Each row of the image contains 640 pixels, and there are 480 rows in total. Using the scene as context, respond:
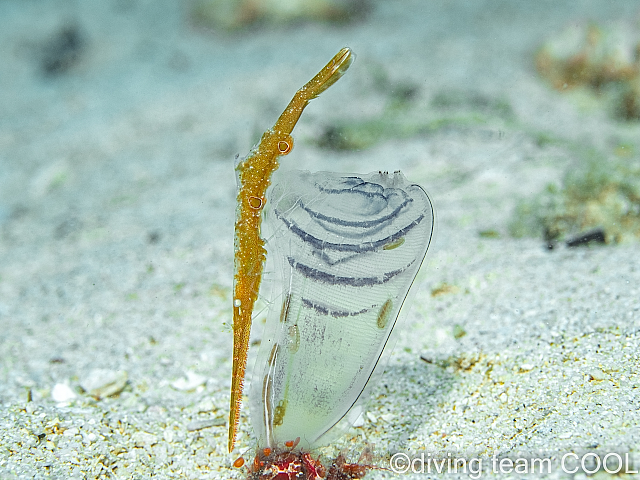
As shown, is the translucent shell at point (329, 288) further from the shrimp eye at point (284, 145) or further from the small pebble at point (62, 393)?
the small pebble at point (62, 393)

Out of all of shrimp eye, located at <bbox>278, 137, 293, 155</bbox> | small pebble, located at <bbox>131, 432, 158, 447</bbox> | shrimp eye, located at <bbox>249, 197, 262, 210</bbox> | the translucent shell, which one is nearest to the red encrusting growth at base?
the translucent shell

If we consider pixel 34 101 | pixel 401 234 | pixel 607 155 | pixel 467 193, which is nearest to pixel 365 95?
pixel 467 193

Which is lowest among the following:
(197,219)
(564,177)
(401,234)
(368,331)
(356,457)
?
(197,219)

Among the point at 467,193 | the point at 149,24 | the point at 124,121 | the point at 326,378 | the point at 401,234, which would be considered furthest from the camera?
the point at 149,24

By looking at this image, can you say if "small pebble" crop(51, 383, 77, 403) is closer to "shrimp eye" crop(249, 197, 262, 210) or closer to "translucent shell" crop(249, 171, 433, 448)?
"translucent shell" crop(249, 171, 433, 448)

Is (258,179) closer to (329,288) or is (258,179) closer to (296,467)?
(329,288)

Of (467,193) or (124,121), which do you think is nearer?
(467,193)

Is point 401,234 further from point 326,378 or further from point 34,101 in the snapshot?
point 34,101
